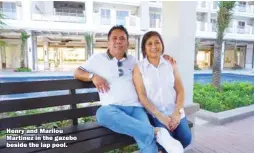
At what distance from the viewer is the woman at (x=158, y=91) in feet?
6.93

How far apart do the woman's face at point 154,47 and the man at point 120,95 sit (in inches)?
8.8

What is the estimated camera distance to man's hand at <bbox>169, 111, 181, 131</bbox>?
2.08 m

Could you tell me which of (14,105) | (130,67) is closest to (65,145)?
(14,105)

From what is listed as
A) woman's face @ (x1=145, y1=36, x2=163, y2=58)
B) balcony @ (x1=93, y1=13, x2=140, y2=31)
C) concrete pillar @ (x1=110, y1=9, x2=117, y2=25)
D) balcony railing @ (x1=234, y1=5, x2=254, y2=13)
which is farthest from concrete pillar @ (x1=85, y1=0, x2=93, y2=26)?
woman's face @ (x1=145, y1=36, x2=163, y2=58)

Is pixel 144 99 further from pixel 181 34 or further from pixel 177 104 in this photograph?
pixel 181 34

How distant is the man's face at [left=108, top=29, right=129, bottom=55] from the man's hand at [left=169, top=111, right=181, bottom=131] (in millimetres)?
768

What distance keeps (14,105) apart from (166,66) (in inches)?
54.3

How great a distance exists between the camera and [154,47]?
2.17 meters

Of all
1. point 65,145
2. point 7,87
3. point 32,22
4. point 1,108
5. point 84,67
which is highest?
point 32,22

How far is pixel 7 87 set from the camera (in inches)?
76.9

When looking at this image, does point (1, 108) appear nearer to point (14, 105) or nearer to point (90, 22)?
point (14, 105)

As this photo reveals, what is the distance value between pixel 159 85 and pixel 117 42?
568mm

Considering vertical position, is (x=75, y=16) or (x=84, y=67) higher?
(x=75, y=16)

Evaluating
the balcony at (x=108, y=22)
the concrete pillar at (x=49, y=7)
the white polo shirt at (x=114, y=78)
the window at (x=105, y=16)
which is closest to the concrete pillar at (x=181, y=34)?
the white polo shirt at (x=114, y=78)
